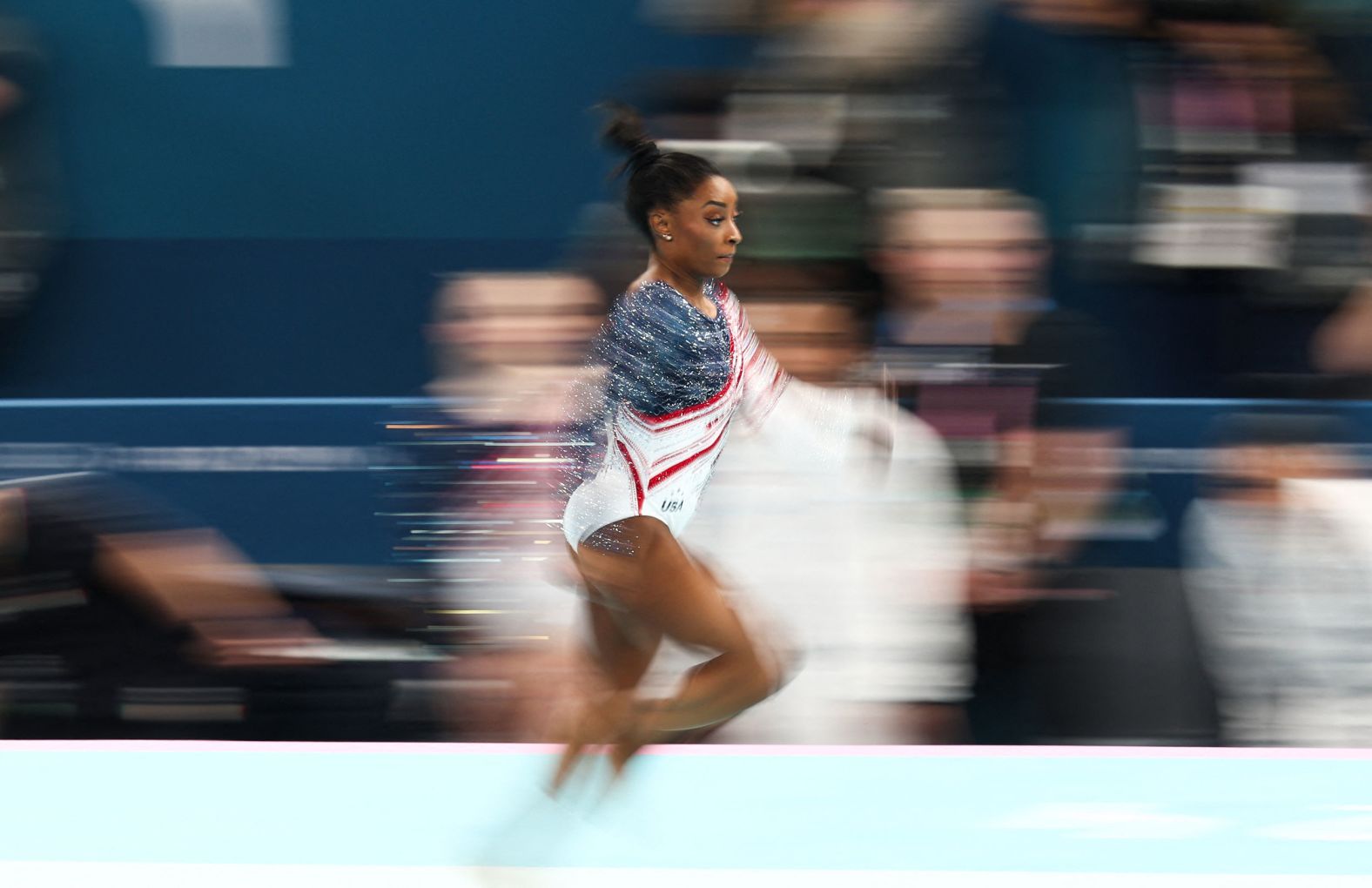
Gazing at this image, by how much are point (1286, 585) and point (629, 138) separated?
5.71ft

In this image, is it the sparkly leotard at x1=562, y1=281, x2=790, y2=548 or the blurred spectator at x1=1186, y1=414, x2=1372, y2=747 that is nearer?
the sparkly leotard at x1=562, y1=281, x2=790, y2=548

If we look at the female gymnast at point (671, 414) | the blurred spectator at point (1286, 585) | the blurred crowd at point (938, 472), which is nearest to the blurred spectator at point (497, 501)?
the blurred crowd at point (938, 472)

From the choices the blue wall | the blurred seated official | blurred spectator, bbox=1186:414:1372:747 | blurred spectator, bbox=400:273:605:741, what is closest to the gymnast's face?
blurred spectator, bbox=400:273:605:741

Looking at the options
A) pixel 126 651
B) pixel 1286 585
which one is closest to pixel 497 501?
pixel 126 651

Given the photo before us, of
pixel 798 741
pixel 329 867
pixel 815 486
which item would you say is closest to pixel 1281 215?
pixel 815 486

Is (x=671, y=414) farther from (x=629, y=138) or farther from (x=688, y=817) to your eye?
(x=688, y=817)

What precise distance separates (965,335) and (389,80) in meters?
1.59

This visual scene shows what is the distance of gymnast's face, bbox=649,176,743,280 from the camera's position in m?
1.86

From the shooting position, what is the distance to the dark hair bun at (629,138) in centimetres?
186

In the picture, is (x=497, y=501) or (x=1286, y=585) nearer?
(x=497, y=501)

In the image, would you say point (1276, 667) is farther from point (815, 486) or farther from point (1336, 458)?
point (815, 486)

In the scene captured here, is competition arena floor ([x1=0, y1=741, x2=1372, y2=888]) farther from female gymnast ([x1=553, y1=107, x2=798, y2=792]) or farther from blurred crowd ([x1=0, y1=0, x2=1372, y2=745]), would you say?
female gymnast ([x1=553, y1=107, x2=798, y2=792])

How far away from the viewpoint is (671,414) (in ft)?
6.34

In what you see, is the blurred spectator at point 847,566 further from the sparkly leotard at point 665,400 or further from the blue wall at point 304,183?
the blue wall at point 304,183
